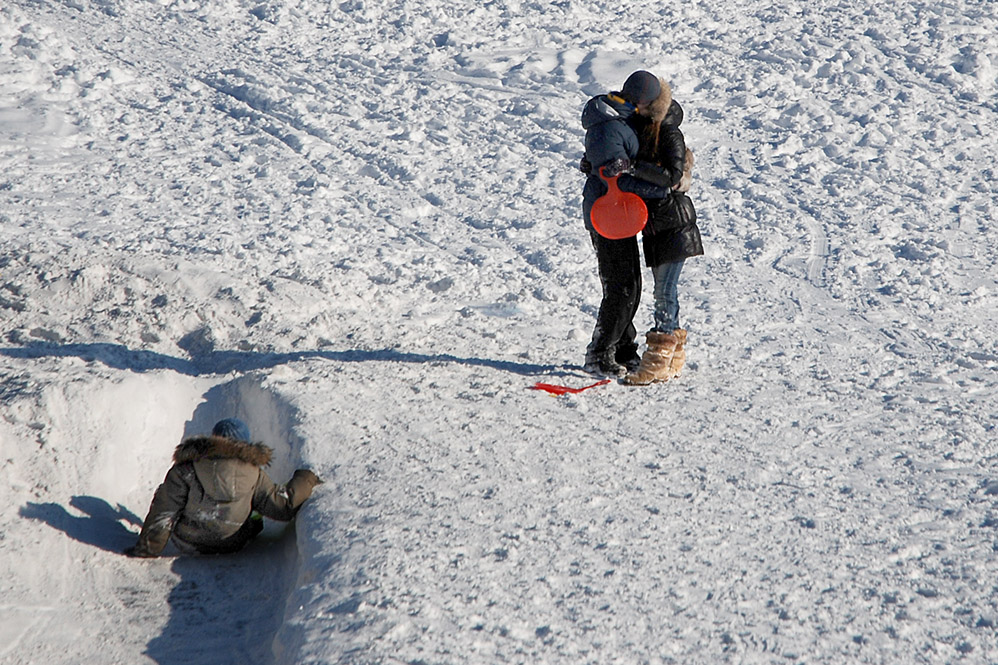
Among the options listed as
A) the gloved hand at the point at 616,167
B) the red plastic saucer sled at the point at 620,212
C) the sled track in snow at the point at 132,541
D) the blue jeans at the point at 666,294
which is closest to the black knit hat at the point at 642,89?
the gloved hand at the point at 616,167

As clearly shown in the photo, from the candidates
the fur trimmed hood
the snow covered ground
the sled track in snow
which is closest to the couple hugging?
the snow covered ground

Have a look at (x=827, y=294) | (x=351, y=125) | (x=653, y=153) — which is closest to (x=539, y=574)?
(x=653, y=153)

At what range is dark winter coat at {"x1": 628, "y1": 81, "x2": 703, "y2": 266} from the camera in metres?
4.62

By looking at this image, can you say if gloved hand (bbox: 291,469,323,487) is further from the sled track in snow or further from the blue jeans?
the blue jeans

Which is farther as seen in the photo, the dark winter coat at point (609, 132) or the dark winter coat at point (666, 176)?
the dark winter coat at point (666, 176)

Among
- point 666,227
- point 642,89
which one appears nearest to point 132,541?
point 666,227

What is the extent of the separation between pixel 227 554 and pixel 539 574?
1863 millimetres

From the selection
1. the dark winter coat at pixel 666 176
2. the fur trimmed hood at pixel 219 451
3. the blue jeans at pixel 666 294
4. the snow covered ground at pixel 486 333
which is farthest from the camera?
the blue jeans at pixel 666 294

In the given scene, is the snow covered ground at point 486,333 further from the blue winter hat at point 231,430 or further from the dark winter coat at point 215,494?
the blue winter hat at point 231,430

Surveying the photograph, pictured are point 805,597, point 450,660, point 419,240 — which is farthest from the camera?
point 419,240

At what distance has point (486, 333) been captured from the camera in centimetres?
612

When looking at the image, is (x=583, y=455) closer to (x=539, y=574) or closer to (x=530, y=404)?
(x=530, y=404)

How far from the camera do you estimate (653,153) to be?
468cm

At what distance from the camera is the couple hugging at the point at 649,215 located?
4.54 m
